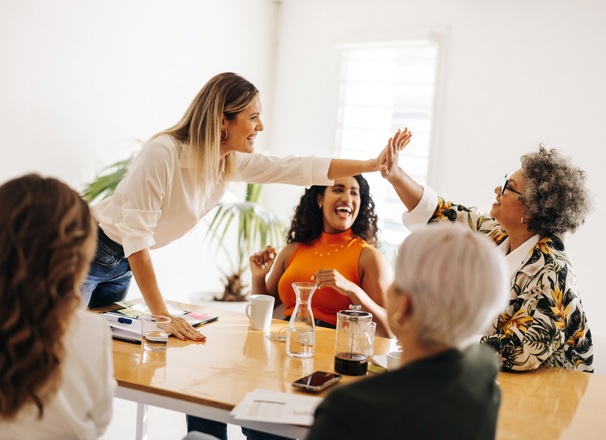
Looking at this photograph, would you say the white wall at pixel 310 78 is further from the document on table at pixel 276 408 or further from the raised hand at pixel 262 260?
the document on table at pixel 276 408

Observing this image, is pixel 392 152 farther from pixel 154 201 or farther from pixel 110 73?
pixel 110 73

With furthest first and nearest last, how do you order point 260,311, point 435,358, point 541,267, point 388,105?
point 388,105 < point 260,311 < point 541,267 < point 435,358

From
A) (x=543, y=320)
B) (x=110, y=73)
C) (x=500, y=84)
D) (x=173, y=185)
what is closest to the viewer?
(x=543, y=320)

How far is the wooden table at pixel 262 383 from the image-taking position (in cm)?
147

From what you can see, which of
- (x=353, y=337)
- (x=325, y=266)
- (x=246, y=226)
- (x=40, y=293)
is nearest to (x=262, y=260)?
(x=325, y=266)

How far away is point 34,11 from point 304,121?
2144 mm

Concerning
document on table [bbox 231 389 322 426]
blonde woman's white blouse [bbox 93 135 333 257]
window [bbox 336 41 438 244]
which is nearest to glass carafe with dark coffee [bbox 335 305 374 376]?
document on table [bbox 231 389 322 426]

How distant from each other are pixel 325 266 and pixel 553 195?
39.3 inches

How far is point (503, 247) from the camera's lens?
228 cm

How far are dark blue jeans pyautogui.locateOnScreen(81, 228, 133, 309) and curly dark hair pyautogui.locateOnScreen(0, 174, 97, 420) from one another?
1.19 m

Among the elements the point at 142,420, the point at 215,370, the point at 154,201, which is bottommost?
the point at 142,420

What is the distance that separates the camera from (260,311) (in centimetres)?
212

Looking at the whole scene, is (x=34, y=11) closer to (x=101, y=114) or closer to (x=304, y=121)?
(x=101, y=114)

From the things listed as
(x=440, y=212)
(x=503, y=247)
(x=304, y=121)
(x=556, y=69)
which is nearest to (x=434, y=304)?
(x=503, y=247)
